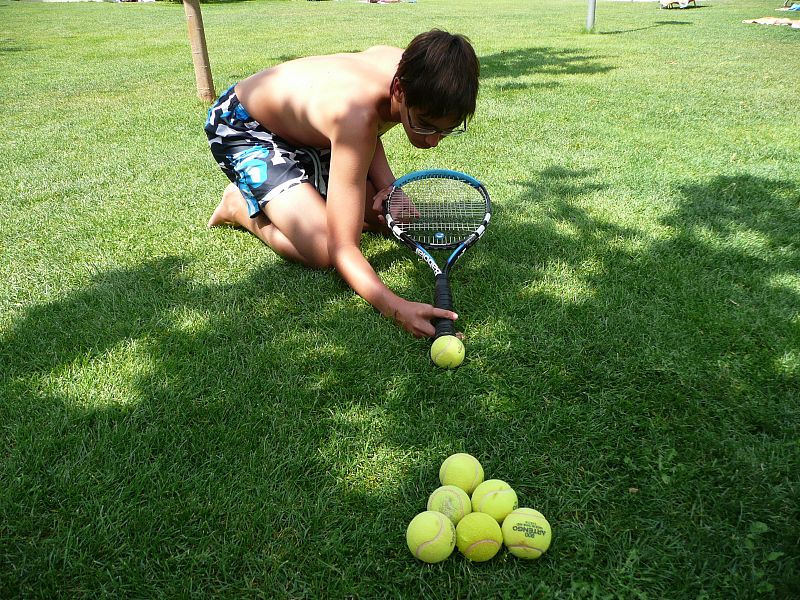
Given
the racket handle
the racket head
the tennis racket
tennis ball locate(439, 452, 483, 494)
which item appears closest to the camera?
tennis ball locate(439, 452, 483, 494)

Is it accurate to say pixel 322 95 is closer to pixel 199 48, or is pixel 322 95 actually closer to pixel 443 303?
pixel 443 303

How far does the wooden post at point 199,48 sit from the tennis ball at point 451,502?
6425mm

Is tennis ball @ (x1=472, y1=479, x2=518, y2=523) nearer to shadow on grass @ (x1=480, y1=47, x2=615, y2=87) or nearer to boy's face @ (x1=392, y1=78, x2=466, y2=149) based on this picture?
boy's face @ (x1=392, y1=78, x2=466, y2=149)

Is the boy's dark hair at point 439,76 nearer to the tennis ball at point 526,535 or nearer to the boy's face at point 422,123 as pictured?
the boy's face at point 422,123

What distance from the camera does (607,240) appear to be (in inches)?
134

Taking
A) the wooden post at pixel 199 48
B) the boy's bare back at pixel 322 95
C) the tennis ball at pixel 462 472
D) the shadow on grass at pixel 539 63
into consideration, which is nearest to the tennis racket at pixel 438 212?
the boy's bare back at pixel 322 95

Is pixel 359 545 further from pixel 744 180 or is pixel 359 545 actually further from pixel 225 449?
pixel 744 180

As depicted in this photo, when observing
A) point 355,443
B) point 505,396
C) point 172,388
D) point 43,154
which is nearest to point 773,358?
point 505,396

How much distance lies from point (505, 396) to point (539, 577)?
752 mm

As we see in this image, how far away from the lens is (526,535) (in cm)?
163

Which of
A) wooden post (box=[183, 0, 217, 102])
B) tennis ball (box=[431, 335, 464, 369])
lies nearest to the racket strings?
tennis ball (box=[431, 335, 464, 369])

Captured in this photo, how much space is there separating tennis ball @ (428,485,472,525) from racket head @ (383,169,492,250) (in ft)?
4.74

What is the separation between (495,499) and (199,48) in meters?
6.63

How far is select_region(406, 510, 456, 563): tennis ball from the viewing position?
5.29 feet
